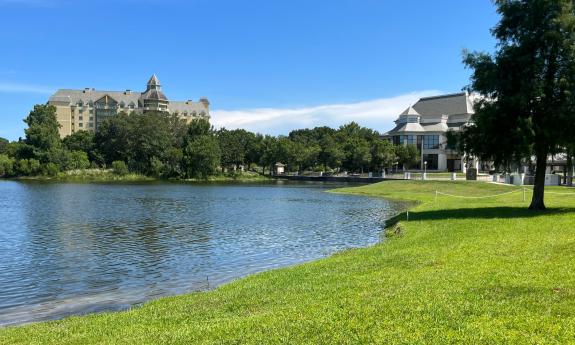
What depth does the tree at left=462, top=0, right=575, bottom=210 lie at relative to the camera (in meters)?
25.2

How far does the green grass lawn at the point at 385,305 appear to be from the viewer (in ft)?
26.5

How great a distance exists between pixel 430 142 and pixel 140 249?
12183 cm

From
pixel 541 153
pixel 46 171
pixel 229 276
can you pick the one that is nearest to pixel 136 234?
pixel 229 276

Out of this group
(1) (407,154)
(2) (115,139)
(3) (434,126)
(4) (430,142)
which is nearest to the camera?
(1) (407,154)

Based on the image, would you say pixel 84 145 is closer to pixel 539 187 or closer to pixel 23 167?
pixel 23 167

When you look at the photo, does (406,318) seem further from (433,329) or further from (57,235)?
(57,235)

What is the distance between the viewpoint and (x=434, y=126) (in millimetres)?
137250

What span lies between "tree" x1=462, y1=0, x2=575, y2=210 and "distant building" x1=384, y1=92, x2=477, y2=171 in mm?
100848

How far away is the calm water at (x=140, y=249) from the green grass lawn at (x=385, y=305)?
9.71 feet

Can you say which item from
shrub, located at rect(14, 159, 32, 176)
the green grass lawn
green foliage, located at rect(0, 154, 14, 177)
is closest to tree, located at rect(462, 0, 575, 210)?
the green grass lawn

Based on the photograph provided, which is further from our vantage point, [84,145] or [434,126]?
[84,145]

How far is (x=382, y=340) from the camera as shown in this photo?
25.2 ft

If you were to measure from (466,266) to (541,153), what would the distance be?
17191mm

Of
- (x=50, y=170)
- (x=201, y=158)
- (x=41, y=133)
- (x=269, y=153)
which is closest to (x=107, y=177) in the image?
(x=50, y=170)
